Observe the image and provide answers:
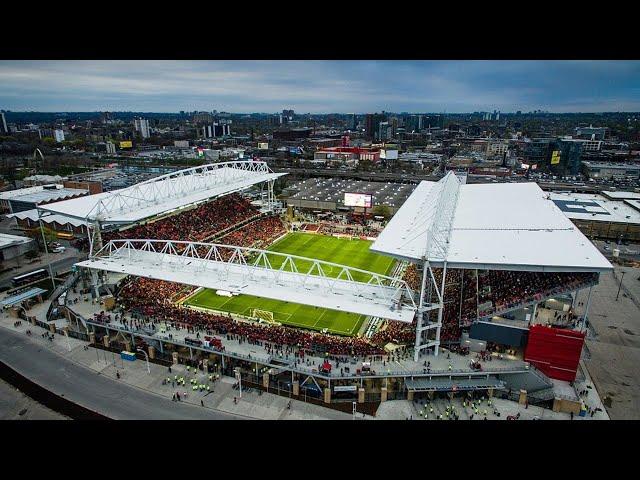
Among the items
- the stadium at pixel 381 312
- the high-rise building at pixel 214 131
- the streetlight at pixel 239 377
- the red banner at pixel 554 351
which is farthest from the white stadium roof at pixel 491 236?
the high-rise building at pixel 214 131

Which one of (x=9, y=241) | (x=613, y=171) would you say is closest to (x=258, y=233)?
(x=9, y=241)

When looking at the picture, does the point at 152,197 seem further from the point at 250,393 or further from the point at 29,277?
the point at 250,393

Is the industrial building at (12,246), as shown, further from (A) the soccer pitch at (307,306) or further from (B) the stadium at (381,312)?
(A) the soccer pitch at (307,306)

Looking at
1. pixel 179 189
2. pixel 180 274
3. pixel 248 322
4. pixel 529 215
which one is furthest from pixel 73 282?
pixel 529 215

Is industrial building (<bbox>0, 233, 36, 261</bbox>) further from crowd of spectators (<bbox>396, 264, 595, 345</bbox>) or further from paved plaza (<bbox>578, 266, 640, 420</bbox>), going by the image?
paved plaza (<bbox>578, 266, 640, 420</bbox>)

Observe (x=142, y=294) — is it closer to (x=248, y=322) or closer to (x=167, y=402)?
(x=248, y=322)

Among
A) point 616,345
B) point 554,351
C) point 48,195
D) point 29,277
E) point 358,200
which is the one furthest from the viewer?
point 48,195

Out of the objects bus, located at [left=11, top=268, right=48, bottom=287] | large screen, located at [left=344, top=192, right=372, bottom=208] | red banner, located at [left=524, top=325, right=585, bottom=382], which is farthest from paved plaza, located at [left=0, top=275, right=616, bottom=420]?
large screen, located at [left=344, top=192, right=372, bottom=208]
